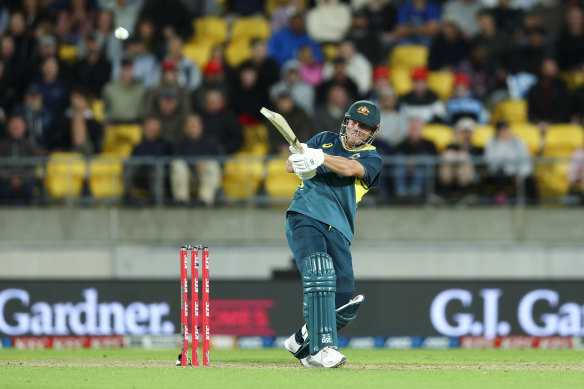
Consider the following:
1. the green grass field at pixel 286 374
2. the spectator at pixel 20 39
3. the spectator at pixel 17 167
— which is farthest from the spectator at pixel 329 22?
the green grass field at pixel 286 374

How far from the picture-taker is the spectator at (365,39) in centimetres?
1828

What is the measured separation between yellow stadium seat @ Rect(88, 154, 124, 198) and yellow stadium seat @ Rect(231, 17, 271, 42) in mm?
4054

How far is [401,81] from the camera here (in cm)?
1820

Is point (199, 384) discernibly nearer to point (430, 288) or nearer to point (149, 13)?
point (430, 288)

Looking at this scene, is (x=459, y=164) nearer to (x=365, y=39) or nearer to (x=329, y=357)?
(x=365, y=39)

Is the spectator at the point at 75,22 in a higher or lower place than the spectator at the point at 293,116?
higher

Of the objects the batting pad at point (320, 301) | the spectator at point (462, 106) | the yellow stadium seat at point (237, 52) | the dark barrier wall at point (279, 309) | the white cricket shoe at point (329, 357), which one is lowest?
the dark barrier wall at point (279, 309)

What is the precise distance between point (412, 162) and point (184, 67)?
14.0 ft

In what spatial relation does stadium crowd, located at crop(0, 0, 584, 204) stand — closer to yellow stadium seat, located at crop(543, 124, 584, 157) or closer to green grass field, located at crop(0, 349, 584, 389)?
yellow stadium seat, located at crop(543, 124, 584, 157)

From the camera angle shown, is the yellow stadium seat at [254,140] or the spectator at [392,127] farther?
the yellow stadium seat at [254,140]

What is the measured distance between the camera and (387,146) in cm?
1644

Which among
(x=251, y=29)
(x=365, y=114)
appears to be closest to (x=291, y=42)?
(x=251, y=29)

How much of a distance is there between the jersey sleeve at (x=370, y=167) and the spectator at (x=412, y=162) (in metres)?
6.66

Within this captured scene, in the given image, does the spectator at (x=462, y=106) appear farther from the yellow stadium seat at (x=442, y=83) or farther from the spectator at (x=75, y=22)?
the spectator at (x=75, y=22)
